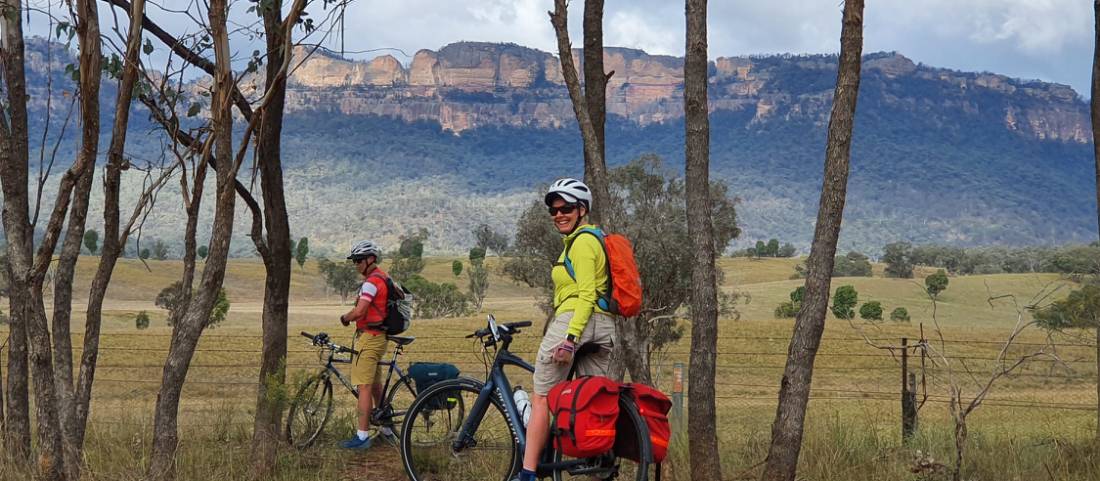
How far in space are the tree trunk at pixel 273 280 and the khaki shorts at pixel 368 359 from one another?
0.62m

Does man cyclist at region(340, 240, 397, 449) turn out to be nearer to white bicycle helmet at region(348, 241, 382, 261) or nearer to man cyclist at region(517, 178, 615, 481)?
white bicycle helmet at region(348, 241, 382, 261)

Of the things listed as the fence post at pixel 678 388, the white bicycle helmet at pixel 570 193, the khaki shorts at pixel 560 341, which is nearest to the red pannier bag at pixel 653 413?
the khaki shorts at pixel 560 341

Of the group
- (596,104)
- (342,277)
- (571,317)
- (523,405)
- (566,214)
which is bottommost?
(342,277)

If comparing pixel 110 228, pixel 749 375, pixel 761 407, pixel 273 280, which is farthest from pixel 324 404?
pixel 749 375

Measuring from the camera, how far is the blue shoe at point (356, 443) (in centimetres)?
820

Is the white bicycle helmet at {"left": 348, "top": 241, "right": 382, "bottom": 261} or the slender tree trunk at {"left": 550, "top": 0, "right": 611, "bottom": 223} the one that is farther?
the white bicycle helmet at {"left": 348, "top": 241, "right": 382, "bottom": 261}

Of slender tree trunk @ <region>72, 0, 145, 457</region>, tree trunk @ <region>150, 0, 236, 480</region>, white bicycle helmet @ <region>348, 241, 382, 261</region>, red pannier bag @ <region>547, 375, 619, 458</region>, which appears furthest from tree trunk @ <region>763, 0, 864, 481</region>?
slender tree trunk @ <region>72, 0, 145, 457</region>

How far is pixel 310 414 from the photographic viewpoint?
8.73m

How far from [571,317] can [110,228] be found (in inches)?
136

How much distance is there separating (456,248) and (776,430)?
184 meters

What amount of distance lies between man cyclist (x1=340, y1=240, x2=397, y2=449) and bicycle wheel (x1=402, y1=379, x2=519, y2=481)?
0.72 m

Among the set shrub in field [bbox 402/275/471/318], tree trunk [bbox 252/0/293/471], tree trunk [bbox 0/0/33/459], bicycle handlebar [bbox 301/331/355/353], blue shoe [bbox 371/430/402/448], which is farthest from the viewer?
shrub in field [bbox 402/275/471/318]

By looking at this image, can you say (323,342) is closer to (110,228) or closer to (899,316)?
(110,228)

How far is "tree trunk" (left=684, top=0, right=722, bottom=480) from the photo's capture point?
6605mm
